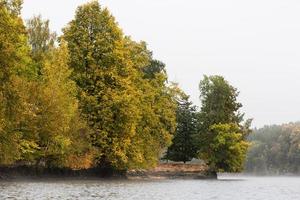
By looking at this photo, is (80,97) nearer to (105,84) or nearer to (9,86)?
(105,84)

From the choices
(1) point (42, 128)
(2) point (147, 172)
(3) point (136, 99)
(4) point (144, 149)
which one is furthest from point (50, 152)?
(2) point (147, 172)

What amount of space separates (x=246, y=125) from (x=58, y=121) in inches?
2367

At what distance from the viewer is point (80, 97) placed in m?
67.1

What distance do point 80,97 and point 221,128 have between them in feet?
145

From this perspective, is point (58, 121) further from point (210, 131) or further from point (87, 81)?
point (210, 131)

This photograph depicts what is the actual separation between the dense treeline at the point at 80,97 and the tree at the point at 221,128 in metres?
16.1

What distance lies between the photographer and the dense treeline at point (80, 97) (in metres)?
49.0

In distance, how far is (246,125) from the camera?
111875mm

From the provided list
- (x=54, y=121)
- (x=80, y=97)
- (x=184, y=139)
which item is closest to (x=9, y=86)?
(x=54, y=121)

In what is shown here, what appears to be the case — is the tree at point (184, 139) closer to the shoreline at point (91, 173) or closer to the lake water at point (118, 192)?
the shoreline at point (91, 173)

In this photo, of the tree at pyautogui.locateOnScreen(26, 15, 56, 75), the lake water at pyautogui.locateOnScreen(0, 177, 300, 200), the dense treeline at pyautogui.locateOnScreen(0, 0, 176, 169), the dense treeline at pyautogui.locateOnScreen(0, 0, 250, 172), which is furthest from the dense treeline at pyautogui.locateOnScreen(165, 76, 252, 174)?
the lake water at pyautogui.locateOnScreen(0, 177, 300, 200)

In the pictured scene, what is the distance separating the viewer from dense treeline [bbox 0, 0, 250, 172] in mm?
49031

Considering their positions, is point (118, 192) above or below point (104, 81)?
below

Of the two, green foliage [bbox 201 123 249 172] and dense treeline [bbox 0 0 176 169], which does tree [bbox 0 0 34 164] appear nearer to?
dense treeline [bbox 0 0 176 169]
